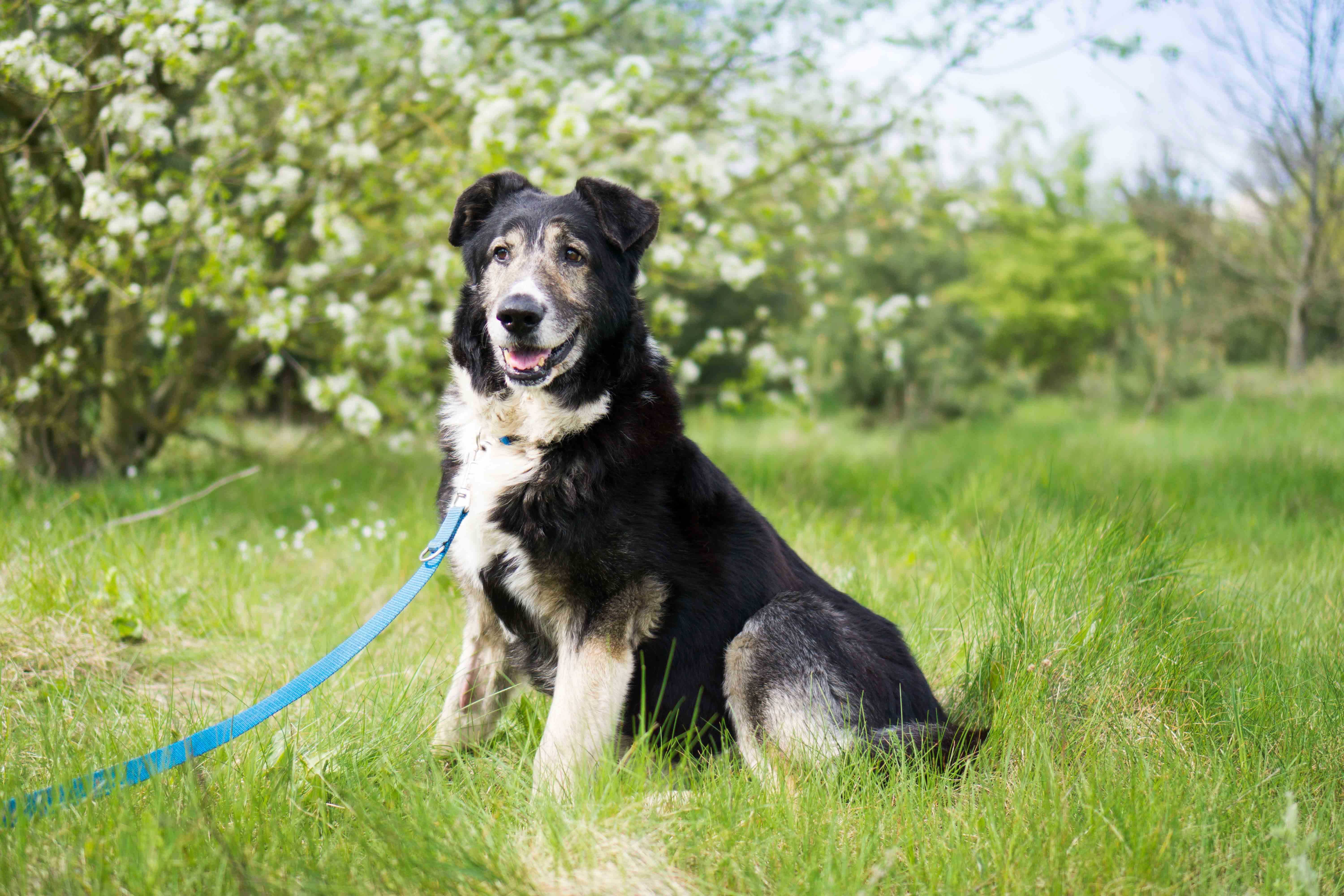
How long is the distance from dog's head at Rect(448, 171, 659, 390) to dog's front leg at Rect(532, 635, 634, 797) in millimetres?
845

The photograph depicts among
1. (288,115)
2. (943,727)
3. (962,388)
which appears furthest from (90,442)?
(962,388)

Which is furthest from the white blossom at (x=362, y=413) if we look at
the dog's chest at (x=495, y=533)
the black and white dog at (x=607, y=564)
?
the dog's chest at (x=495, y=533)

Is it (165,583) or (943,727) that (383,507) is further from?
(943,727)

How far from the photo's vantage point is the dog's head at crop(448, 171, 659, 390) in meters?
2.75

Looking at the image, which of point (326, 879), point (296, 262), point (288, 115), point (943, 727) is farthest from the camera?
point (296, 262)

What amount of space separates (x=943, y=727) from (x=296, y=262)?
5775 millimetres

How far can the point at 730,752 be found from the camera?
2.74 meters

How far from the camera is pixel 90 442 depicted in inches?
266

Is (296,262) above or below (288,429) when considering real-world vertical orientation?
above

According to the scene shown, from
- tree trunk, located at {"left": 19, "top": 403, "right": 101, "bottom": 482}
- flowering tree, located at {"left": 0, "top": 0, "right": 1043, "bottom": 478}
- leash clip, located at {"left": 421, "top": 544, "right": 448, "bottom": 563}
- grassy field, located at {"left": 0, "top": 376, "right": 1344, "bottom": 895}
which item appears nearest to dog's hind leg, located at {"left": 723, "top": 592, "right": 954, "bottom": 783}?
grassy field, located at {"left": 0, "top": 376, "right": 1344, "bottom": 895}

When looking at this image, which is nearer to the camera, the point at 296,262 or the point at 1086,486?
the point at 1086,486

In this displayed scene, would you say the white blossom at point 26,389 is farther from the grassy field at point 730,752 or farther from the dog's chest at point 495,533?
the dog's chest at point 495,533

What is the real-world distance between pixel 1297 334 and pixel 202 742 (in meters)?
17.3

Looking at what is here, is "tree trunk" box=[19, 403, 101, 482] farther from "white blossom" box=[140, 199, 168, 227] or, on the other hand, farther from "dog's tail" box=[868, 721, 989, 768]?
"dog's tail" box=[868, 721, 989, 768]
